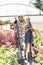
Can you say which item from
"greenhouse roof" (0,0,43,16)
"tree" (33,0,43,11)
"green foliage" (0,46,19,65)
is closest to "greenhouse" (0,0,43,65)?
"green foliage" (0,46,19,65)

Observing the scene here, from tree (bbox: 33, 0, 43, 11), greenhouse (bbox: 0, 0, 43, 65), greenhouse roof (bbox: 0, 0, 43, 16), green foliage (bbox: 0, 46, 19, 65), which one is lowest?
tree (bbox: 33, 0, 43, 11)

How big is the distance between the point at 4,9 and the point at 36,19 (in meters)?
3.95

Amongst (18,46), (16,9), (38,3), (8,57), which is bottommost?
(38,3)

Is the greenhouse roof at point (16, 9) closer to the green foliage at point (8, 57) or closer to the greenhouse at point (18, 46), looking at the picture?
the greenhouse at point (18, 46)

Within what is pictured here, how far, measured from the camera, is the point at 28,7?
26.5 m

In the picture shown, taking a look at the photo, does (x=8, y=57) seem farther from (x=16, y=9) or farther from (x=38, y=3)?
(x=38, y=3)

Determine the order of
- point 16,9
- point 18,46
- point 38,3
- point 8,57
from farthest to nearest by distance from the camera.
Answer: point 38,3, point 16,9, point 18,46, point 8,57

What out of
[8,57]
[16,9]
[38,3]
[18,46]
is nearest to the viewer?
[8,57]

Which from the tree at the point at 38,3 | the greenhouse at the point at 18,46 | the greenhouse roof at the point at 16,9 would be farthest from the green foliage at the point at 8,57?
the tree at the point at 38,3

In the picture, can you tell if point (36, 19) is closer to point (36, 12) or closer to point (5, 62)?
point (36, 12)

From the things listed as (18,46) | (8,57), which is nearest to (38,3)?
(18,46)

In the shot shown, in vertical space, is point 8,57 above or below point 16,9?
above

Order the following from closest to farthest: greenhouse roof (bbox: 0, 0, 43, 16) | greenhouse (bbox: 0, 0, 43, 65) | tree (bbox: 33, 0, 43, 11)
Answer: greenhouse (bbox: 0, 0, 43, 65), greenhouse roof (bbox: 0, 0, 43, 16), tree (bbox: 33, 0, 43, 11)

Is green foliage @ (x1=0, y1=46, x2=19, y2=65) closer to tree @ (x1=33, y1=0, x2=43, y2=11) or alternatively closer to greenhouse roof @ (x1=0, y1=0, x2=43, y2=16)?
greenhouse roof @ (x1=0, y1=0, x2=43, y2=16)
